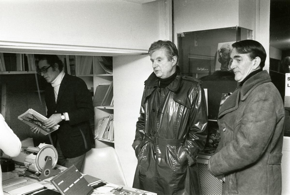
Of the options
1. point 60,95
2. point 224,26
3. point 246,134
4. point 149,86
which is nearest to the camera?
point 246,134

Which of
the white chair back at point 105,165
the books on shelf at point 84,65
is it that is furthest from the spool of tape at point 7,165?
the books on shelf at point 84,65

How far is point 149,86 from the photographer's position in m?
2.71

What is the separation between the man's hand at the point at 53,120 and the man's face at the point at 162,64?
1.13 meters

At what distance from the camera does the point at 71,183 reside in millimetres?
1978

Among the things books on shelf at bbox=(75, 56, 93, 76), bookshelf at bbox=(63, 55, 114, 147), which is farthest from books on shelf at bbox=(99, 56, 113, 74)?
books on shelf at bbox=(75, 56, 93, 76)

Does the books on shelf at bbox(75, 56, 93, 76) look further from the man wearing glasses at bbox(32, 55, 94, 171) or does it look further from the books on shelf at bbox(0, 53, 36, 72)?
the man wearing glasses at bbox(32, 55, 94, 171)

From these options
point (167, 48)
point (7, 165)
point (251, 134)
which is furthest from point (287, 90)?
point (7, 165)

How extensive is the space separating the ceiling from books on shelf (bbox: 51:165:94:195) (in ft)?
6.84

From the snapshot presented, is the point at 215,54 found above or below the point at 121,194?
above

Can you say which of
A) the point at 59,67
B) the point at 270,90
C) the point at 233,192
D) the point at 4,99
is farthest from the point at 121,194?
the point at 4,99

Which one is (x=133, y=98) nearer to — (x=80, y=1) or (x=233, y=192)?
(x=80, y=1)

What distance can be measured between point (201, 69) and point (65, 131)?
1574 millimetres

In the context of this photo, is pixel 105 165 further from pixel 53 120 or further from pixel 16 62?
pixel 16 62

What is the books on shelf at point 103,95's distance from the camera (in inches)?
156
